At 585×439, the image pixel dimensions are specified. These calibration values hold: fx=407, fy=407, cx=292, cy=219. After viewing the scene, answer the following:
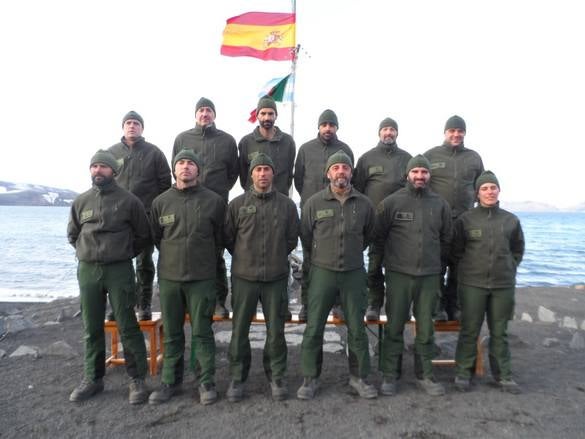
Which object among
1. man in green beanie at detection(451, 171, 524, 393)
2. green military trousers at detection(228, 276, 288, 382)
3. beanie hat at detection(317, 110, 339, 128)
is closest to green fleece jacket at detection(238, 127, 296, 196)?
beanie hat at detection(317, 110, 339, 128)

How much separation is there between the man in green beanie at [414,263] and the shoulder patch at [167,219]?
245cm

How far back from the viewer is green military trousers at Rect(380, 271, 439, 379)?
15.9ft

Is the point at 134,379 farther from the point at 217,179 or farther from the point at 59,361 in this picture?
the point at 217,179

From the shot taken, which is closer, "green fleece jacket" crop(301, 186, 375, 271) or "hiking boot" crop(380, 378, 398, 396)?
"green fleece jacket" crop(301, 186, 375, 271)

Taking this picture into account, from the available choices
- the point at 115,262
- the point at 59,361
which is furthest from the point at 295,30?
the point at 59,361

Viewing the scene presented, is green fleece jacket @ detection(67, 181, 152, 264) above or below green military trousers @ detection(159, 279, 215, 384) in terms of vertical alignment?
above

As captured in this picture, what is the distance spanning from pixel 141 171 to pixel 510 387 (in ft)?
17.9

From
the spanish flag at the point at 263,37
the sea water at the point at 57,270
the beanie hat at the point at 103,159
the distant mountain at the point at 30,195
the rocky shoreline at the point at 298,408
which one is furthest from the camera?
the distant mountain at the point at 30,195

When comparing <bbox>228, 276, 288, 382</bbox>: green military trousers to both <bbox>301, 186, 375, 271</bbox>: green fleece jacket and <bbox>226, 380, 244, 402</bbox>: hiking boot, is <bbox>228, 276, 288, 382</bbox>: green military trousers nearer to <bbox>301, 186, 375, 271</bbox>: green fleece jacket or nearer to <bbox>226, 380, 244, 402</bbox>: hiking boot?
<bbox>226, 380, 244, 402</bbox>: hiking boot

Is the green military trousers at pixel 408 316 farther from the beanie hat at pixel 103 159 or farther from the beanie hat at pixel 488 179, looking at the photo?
the beanie hat at pixel 103 159

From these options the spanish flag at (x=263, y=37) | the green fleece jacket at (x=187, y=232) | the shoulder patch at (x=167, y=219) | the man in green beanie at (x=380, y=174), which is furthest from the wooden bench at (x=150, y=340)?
the spanish flag at (x=263, y=37)

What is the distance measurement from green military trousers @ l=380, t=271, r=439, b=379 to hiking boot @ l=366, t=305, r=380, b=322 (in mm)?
527

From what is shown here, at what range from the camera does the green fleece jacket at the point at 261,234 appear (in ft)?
15.0

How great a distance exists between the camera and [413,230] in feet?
16.0
